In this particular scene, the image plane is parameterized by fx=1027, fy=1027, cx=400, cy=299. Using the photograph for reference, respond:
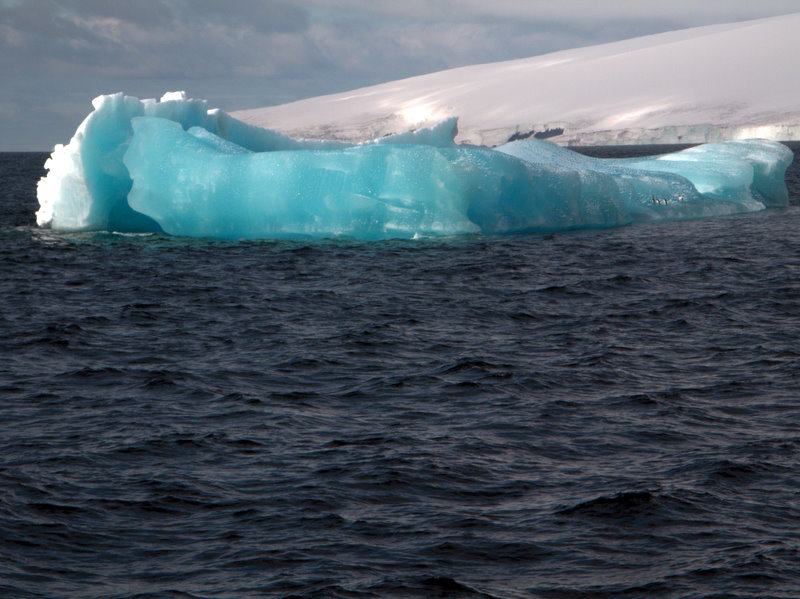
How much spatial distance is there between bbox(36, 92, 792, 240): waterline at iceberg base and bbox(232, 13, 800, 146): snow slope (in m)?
78.7

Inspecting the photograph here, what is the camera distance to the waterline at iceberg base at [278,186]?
65.7ft

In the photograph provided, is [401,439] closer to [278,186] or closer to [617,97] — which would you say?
[278,186]

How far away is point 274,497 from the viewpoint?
702 cm

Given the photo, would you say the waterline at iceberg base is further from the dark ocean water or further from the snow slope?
the snow slope

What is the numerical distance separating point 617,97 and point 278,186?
350ft

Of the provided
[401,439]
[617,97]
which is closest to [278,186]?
[401,439]

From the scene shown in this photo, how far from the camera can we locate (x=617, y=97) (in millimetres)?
120625

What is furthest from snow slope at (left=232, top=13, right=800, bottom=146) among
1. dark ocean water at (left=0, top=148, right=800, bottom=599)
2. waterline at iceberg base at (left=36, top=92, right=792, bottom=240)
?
dark ocean water at (left=0, top=148, right=800, bottom=599)

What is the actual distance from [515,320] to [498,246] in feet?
25.4

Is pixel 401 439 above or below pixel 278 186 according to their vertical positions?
below

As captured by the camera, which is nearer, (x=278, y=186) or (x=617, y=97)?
(x=278, y=186)

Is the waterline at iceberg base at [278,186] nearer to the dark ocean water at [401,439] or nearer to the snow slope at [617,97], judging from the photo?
the dark ocean water at [401,439]

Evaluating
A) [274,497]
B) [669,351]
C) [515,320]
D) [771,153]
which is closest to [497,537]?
[274,497]

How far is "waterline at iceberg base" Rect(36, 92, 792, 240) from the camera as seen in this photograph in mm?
20016
